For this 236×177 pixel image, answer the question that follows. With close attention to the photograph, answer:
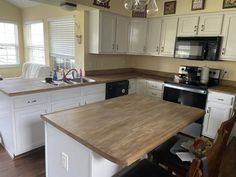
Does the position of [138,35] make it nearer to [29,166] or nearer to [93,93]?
[93,93]

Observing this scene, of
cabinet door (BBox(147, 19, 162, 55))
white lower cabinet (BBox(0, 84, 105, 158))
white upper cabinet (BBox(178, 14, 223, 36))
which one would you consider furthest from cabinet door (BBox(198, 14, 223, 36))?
white lower cabinet (BBox(0, 84, 105, 158))

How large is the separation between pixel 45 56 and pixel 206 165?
16.2 ft

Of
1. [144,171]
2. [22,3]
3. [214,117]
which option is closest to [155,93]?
[214,117]

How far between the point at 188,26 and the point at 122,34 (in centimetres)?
131

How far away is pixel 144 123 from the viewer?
4.99 feet

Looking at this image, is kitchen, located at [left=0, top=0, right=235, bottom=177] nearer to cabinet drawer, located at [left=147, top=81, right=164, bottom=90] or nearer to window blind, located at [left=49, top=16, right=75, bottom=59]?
cabinet drawer, located at [left=147, top=81, right=164, bottom=90]

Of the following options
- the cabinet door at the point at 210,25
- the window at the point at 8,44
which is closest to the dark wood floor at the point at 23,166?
the cabinet door at the point at 210,25

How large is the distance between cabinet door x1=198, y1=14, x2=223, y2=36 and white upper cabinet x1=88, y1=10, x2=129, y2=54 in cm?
149

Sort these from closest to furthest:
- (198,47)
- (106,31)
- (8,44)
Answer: (198,47) → (106,31) → (8,44)

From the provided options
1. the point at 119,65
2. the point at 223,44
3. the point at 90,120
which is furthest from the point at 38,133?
the point at 223,44

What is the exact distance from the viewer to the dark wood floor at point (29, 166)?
2133 millimetres

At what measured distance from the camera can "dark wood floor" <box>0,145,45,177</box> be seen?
2125 millimetres

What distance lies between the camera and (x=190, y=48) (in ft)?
10.9

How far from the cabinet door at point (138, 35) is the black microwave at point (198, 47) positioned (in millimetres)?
790
